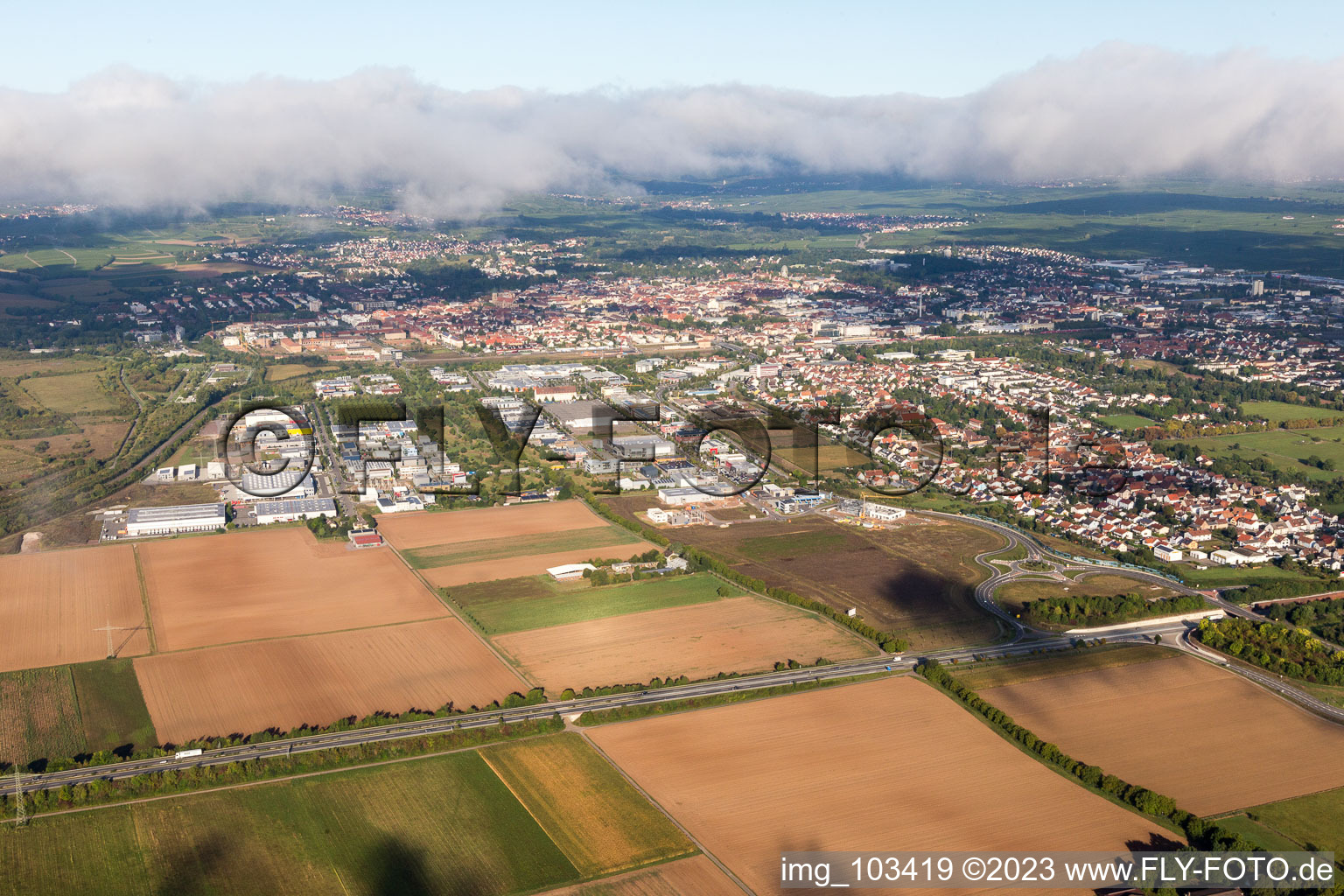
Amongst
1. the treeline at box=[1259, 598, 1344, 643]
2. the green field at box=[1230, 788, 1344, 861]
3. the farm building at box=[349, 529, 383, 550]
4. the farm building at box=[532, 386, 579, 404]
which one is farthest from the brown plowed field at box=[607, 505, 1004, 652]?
the farm building at box=[532, 386, 579, 404]

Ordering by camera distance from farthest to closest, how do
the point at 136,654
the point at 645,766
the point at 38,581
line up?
1. the point at 38,581
2. the point at 136,654
3. the point at 645,766

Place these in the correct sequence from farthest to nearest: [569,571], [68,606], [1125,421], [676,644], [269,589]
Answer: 1. [1125,421]
2. [569,571]
3. [269,589]
4. [68,606]
5. [676,644]

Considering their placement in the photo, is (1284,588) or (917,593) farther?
(1284,588)

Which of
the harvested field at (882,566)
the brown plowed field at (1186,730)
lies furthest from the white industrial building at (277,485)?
the brown plowed field at (1186,730)

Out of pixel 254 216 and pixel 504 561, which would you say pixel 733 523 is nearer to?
pixel 504 561

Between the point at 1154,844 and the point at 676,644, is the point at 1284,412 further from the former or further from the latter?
the point at 1154,844

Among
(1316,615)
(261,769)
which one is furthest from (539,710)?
(1316,615)

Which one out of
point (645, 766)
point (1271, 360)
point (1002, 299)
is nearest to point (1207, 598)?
point (645, 766)
